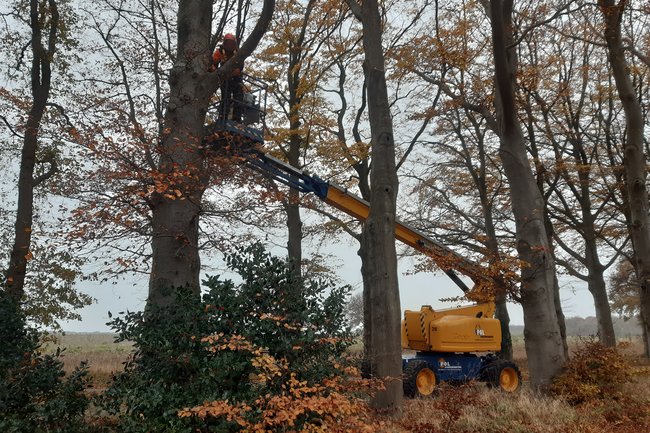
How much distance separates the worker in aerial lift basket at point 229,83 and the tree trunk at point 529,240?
4.84 m

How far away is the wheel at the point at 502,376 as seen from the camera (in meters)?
13.6

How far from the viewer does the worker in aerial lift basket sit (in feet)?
29.6

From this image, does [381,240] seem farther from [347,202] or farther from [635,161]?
[635,161]

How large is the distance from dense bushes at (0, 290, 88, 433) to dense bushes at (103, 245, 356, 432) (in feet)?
2.78

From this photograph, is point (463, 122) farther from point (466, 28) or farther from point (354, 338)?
point (354, 338)

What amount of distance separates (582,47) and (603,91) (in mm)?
1687

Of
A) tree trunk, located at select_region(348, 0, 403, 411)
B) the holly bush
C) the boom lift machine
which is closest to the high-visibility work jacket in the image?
the boom lift machine

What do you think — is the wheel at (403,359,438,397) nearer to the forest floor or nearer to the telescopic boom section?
the telescopic boom section

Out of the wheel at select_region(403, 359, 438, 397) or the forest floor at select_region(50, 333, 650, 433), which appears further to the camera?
the wheel at select_region(403, 359, 438, 397)

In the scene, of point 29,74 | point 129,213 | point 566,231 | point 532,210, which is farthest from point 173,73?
point 566,231

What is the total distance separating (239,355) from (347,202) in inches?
309

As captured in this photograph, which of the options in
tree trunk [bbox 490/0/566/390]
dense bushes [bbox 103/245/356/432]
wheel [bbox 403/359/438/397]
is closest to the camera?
dense bushes [bbox 103/245/356/432]

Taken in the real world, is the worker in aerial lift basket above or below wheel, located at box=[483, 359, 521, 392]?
above

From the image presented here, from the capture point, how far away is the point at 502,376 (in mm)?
13938
